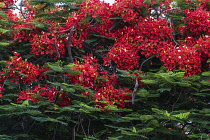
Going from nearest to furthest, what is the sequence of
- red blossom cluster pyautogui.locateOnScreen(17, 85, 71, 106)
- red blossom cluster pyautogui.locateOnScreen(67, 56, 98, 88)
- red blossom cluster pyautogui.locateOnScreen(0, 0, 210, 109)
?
red blossom cluster pyautogui.locateOnScreen(17, 85, 71, 106) → red blossom cluster pyautogui.locateOnScreen(67, 56, 98, 88) → red blossom cluster pyautogui.locateOnScreen(0, 0, 210, 109)

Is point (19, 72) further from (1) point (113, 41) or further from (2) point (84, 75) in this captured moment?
(1) point (113, 41)

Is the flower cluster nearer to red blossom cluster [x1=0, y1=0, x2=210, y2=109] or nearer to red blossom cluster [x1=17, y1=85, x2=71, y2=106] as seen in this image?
red blossom cluster [x1=0, y1=0, x2=210, y2=109]

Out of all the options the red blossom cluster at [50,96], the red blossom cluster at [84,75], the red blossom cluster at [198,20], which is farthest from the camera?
the red blossom cluster at [198,20]

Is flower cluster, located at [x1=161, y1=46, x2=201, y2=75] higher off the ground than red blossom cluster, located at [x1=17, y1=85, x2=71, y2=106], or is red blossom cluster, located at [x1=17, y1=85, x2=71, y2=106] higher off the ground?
flower cluster, located at [x1=161, y1=46, x2=201, y2=75]

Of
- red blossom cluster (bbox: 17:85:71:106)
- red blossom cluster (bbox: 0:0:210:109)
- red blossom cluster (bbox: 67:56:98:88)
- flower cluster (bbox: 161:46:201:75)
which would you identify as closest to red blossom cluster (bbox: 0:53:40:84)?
red blossom cluster (bbox: 0:0:210:109)

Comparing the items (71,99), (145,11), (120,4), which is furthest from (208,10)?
(71,99)

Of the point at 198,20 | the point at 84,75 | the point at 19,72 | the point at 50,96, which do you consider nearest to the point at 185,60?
the point at 198,20

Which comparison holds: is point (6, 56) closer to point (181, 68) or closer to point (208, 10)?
point (181, 68)

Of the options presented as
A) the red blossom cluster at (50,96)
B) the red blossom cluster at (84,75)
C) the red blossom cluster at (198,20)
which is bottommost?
the red blossom cluster at (50,96)

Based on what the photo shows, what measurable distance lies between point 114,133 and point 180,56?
195cm

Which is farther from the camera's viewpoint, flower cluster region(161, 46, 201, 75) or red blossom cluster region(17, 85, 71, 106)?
flower cluster region(161, 46, 201, 75)

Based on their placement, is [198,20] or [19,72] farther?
[198,20]

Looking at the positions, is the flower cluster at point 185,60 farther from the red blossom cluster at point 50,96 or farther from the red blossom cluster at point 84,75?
the red blossom cluster at point 50,96

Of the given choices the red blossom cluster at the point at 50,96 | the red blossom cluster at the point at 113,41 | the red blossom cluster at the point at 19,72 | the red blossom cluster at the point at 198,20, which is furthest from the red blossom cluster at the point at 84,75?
the red blossom cluster at the point at 198,20
